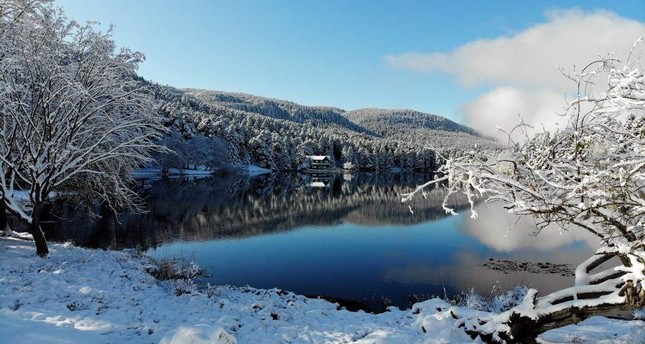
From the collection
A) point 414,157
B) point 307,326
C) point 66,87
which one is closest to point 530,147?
point 307,326

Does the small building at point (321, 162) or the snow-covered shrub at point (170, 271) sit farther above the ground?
the small building at point (321, 162)

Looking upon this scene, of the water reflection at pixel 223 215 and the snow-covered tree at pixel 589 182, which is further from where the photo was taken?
the water reflection at pixel 223 215

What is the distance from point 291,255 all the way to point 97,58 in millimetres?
16225

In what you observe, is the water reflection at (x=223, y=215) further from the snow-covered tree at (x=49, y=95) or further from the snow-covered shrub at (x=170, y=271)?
the snow-covered tree at (x=49, y=95)

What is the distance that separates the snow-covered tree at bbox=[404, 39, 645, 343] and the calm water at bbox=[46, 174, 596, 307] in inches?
258

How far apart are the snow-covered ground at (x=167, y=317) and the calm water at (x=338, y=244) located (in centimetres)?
501

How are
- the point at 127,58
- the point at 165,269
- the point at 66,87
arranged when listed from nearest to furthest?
the point at 66,87
the point at 127,58
the point at 165,269

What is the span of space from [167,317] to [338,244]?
2076 cm

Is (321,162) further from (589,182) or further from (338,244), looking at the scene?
(589,182)

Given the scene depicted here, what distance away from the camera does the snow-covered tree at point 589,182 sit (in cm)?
498

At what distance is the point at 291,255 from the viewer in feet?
85.8

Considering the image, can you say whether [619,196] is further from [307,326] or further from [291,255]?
[291,255]

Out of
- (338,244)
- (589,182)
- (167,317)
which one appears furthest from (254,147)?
(589,182)

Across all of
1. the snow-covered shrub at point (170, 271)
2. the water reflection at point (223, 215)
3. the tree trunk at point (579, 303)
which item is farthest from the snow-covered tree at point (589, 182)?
the water reflection at point (223, 215)
